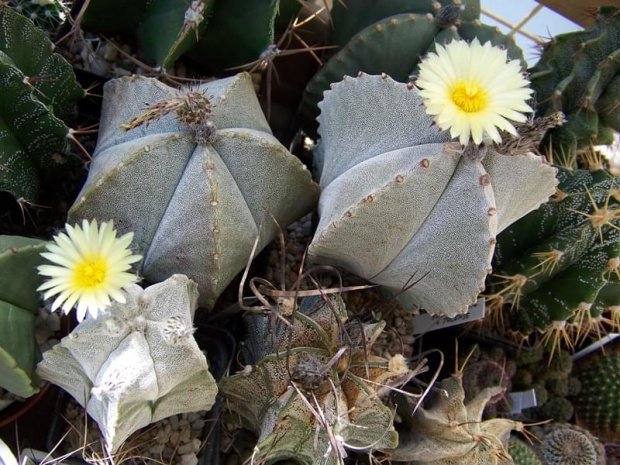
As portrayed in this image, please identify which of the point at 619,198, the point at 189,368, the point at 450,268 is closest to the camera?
the point at 189,368

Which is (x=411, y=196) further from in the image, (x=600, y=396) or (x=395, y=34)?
(x=600, y=396)

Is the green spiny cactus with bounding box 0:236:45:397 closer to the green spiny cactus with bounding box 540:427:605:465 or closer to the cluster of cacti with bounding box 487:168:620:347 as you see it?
the cluster of cacti with bounding box 487:168:620:347

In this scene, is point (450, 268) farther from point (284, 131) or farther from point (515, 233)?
point (284, 131)

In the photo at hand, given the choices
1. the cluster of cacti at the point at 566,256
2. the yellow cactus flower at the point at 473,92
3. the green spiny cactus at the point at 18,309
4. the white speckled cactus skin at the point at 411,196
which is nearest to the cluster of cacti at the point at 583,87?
the cluster of cacti at the point at 566,256

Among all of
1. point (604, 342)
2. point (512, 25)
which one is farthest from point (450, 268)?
point (512, 25)

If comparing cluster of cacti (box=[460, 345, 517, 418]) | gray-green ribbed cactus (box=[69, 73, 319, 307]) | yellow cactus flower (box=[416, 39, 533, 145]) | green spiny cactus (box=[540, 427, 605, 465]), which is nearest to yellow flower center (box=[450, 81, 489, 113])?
yellow cactus flower (box=[416, 39, 533, 145])

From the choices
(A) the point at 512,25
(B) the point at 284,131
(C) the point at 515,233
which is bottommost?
(C) the point at 515,233
